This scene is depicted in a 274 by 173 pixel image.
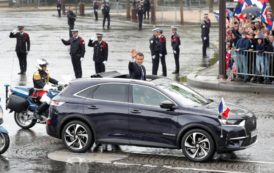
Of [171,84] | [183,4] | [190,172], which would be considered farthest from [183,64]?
[183,4]

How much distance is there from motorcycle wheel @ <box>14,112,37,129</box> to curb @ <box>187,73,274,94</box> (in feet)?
26.4

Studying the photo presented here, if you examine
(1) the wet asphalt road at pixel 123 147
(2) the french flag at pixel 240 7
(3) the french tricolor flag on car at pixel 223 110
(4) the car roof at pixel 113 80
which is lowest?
(1) the wet asphalt road at pixel 123 147

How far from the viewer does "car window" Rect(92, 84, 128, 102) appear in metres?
14.4

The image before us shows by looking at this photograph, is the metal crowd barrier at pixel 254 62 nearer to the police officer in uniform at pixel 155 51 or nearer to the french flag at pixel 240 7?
the police officer in uniform at pixel 155 51

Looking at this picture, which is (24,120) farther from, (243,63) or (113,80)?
(243,63)

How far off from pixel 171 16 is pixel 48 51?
18531mm

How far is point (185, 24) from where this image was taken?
160ft

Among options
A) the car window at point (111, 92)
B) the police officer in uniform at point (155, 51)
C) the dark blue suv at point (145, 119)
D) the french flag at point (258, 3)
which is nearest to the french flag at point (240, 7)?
the french flag at point (258, 3)

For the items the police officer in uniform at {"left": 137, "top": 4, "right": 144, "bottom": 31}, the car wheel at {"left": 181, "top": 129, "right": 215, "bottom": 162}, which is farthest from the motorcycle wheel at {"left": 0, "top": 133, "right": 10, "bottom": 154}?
the police officer in uniform at {"left": 137, "top": 4, "right": 144, "bottom": 31}

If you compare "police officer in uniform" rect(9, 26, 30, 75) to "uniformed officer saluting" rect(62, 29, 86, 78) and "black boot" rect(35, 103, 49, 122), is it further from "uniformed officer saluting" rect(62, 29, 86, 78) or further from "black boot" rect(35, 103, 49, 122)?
"black boot" rect(35, 103, 49, 122)

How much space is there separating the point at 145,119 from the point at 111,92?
3.20 ft

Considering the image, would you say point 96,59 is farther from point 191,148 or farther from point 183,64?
point 191,148

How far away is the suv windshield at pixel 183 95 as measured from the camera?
14148 mm

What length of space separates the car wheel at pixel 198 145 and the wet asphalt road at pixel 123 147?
6.3 inches
